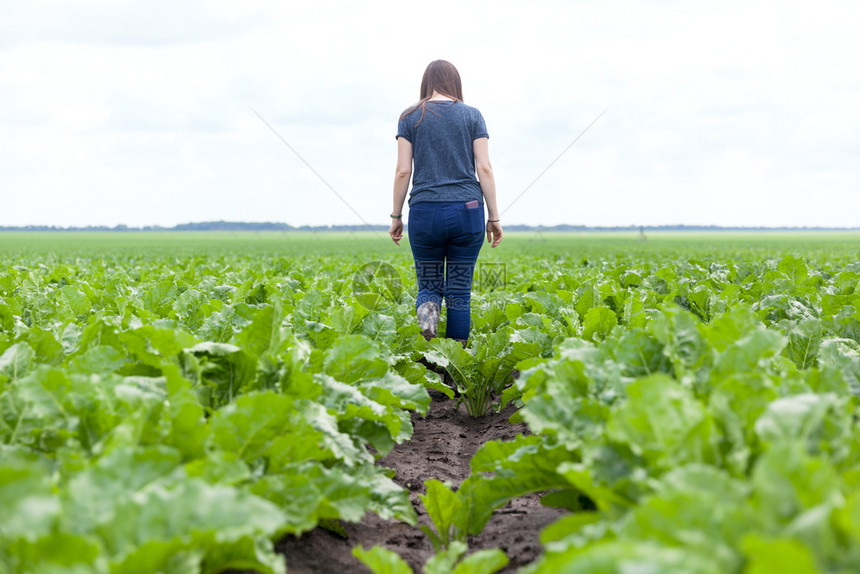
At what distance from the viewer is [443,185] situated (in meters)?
Answer: 5.22

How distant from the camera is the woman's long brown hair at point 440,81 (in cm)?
530

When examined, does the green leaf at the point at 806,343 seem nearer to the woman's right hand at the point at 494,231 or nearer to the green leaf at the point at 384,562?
the green leaf at the point at 384,562

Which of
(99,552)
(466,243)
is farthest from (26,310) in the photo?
(99,552)

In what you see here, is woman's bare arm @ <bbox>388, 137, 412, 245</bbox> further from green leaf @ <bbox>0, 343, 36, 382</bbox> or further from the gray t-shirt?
green leaf @ <bbox>0, 343, 36, 382</bbox>

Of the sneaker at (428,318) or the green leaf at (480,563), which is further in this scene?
the sneaker at (428,318)

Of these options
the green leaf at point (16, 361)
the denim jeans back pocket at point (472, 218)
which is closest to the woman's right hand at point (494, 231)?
the denim jeans back pocket at point (472, 218)

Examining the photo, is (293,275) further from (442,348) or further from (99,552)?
(99,552)

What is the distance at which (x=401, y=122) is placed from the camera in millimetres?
5387

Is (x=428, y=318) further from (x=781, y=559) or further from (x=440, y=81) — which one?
(x=781, y=559)

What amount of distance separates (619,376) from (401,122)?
144 inches

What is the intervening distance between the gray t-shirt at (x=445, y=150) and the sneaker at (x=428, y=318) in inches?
36.4

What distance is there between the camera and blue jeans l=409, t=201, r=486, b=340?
5203mm

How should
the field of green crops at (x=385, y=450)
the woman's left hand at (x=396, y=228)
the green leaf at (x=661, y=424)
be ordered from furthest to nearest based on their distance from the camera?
1. the woman's left hand at (x=396, y=228)
2. the green leaf at (x=661, y=424)
3. the field of green crops at (x=385, y=450)
